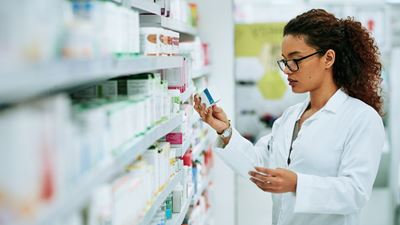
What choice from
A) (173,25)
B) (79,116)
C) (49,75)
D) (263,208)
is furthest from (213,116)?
(263,208)

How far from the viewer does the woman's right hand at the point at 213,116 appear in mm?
2855

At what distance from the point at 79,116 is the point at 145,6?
46.5 inches

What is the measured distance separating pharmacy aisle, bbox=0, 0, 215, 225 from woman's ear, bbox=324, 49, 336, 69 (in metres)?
0.79

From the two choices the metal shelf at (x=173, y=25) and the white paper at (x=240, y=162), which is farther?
the white paper at (x=240, y=162)

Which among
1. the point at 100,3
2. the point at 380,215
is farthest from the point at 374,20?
the point at 100,3

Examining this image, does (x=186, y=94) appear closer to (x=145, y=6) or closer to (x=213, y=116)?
(x=213, y=116)

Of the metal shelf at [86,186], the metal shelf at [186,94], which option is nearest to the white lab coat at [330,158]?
the metal shelf at [186,94]

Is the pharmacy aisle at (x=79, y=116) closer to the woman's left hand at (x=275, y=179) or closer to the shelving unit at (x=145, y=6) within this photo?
the shelving unit at (x=145, y=6)

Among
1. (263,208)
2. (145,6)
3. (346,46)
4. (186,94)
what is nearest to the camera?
(145,6)

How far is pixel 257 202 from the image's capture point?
5457 mm

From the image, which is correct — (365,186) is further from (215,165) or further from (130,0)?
(215,165)

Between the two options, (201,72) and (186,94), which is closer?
(186,94)

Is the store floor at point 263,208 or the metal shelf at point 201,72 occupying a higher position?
the metal shelf at point 201,72

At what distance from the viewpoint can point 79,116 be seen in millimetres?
1248
